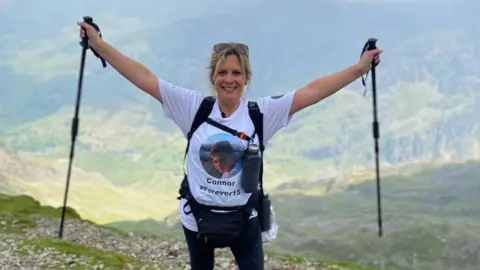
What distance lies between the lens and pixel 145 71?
21.7 ft

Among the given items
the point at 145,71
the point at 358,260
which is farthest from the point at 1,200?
the point at 358,260

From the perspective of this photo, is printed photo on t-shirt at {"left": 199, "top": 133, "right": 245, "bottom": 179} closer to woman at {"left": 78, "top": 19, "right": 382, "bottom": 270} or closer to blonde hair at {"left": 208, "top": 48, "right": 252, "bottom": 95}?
woman at {"left": 78, "top": 19, "right": 382, "bottom": 270}

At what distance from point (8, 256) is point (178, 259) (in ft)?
20.5

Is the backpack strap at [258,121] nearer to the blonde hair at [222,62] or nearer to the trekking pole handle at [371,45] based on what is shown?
the blonde hair at [222,62]

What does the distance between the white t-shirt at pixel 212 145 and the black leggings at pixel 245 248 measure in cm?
15

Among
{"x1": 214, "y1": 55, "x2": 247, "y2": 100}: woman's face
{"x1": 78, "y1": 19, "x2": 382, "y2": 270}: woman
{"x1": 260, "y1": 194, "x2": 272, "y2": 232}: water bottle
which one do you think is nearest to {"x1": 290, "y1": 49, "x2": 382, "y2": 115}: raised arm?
{"x1": 78, "y1": 19, "x2": 382, "y2": 270}: woman

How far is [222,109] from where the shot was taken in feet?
21.2

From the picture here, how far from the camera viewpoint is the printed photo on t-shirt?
20.5 feet

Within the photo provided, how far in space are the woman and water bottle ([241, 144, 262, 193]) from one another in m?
0.07

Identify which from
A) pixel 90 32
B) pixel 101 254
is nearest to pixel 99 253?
pixel 101 254

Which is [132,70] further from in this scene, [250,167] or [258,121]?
[250,167]

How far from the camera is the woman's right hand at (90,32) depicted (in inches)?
277

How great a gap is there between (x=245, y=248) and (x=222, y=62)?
1895 mm

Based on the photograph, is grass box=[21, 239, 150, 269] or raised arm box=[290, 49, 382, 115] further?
grass box=[21, 239, 150, 269]
